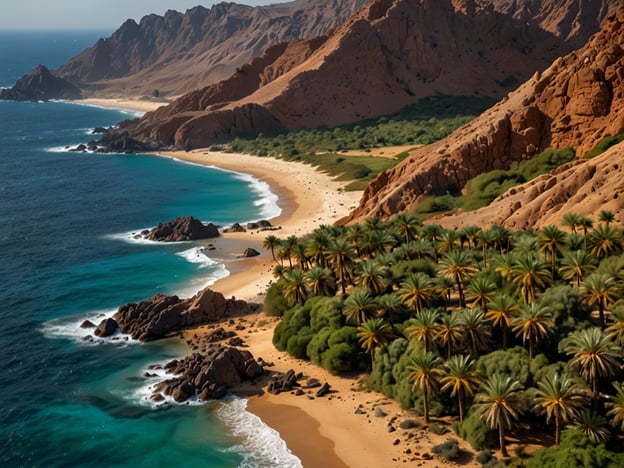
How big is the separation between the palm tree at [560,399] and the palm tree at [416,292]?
12.6 metres

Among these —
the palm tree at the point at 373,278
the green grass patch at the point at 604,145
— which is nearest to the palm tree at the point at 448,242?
the palm tree at the point at 373,278

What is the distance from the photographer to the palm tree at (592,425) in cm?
3512

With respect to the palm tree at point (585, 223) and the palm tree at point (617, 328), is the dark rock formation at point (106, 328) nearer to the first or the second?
the palm tree at point (585, 223)

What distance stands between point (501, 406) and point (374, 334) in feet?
38.7

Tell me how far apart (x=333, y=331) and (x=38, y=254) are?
49918 millimetres

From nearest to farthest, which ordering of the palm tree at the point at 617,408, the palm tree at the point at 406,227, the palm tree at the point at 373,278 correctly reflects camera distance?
the palm tree at the point at 617,408 → the palm tree at the point at 373,278 → the palm tree at the point at 406,227

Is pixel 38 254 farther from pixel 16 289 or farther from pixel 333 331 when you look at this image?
pixel 333 331

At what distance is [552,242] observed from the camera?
50094 millimetres

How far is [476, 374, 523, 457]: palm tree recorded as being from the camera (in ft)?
120

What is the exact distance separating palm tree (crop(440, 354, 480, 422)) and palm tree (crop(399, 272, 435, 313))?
8307 mm

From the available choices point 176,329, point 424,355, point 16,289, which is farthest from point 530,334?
point 16,289

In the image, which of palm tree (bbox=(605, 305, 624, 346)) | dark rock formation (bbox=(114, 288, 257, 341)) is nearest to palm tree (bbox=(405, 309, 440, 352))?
palm tree (bbox=(605, 305, 624, 346))

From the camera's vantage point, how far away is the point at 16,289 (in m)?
72.8

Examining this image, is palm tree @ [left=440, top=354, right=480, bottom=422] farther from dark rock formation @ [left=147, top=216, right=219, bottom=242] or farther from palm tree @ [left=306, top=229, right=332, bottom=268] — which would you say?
dark rock formation @ [left=147, top=216, right=219, bottom=242]
